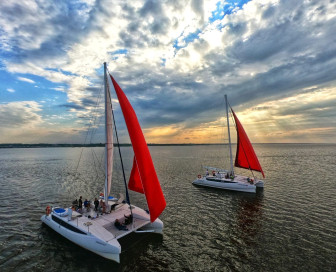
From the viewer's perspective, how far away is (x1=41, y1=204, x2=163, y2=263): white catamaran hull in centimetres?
1288

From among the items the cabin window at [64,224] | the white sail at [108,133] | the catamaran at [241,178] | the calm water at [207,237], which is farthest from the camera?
the catamaran at [241,178]

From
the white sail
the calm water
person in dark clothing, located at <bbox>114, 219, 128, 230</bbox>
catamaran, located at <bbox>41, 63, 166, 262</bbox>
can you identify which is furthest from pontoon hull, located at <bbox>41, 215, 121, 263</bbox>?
the white sail

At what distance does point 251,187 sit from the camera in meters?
29.9

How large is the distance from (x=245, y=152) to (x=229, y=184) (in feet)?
24.1

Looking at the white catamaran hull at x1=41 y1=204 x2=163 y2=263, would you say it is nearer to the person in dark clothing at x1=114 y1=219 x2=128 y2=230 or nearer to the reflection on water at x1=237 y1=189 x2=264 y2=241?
the person in dark clothing at x1=114 y1=219 x2=128 y2=230

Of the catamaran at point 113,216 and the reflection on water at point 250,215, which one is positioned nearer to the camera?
the catamaran at point 113,216

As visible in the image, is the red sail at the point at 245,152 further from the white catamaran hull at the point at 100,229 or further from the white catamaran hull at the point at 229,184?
the white catamaran hull at the point at 100,229

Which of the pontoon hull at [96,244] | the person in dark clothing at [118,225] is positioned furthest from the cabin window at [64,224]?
the person in dark clothing at [118,225]

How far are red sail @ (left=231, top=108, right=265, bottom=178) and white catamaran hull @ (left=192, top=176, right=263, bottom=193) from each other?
12.2 ft

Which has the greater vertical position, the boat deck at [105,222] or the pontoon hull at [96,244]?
the boat deck at [105,222]

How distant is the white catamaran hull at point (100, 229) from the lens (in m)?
12.9

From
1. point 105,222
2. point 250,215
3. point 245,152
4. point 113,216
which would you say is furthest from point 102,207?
point 245,152

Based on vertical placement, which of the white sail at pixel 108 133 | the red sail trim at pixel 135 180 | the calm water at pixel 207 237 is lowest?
the calm water at pixel 207 237

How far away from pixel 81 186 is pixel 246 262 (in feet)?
100
